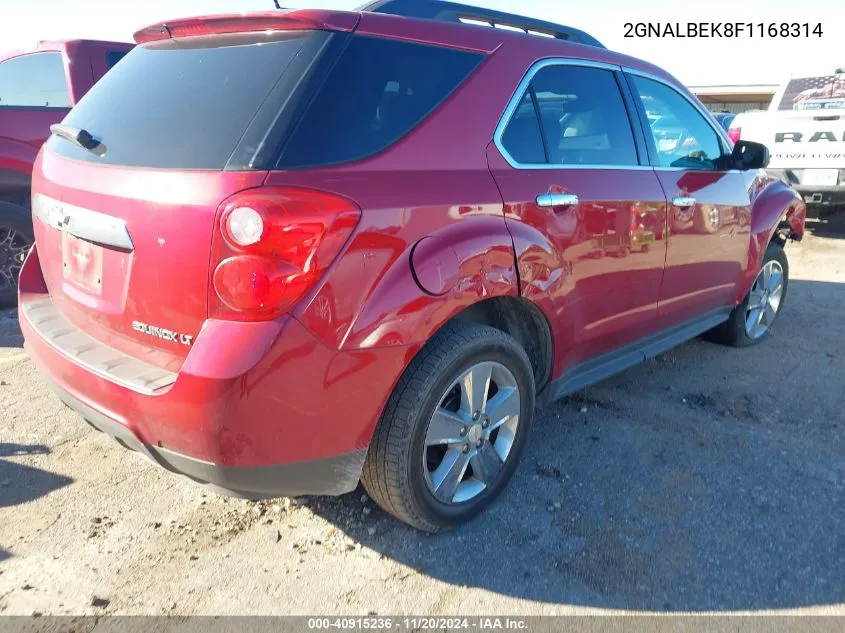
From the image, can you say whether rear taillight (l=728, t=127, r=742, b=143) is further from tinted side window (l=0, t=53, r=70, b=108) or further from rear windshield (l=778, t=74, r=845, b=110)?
tinted side window (l=0, t=53, r=70, b=108)

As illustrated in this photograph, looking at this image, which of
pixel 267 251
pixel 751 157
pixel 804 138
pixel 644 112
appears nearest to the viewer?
pixel 267 251

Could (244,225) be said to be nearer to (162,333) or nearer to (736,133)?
(162,333)

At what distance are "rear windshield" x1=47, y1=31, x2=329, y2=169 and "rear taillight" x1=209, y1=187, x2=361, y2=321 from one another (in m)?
0.20

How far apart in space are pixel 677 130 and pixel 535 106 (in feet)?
4.38

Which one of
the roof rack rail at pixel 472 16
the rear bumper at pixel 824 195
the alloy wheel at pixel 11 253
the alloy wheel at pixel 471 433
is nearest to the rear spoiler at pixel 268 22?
the roof rack rail at pixel 472 16

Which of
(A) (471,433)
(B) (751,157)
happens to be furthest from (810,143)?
(A) (471,433)

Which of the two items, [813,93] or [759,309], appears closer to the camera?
[759,309]

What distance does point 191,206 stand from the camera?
1.93m

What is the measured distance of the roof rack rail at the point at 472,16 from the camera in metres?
2.63

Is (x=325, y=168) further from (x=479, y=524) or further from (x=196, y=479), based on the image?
(x=479, y=524)

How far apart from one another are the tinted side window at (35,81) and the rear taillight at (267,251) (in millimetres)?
4163

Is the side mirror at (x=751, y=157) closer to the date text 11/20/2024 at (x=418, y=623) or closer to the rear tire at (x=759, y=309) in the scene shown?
the rear tire at (x=759, y=309)

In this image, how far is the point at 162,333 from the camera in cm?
206

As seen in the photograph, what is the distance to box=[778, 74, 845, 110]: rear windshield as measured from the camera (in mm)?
8445
